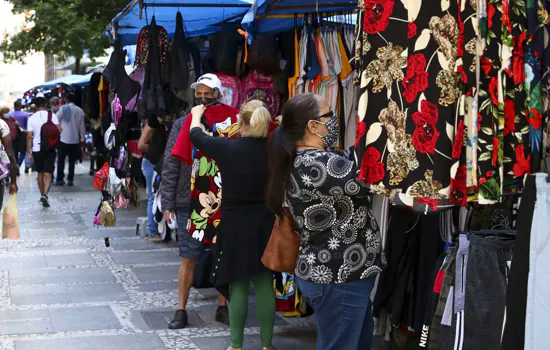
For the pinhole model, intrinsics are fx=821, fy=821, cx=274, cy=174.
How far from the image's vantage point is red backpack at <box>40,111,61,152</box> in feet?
49.4

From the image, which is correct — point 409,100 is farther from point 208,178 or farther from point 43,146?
point 43,146

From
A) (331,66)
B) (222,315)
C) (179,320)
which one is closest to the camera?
(331,66)

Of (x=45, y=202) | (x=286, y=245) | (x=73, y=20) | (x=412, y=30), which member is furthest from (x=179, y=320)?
(x=73, y=20)

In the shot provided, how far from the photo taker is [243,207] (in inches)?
204

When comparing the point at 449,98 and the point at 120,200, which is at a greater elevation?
the point at 449,98

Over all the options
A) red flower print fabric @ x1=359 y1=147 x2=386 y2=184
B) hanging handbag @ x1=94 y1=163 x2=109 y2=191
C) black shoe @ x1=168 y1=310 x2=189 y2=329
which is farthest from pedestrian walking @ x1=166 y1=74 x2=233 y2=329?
red flower print fabric @ x1=359 y1=147 x2=386 y2=184

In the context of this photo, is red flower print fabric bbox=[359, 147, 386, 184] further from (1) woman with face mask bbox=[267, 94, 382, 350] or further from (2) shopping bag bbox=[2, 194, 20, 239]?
(2) shopping bag bbox=[2, 194, 20, 239]

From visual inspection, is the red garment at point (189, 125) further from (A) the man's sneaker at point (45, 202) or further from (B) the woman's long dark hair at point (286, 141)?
(A) the man's sneaker at point (45, 202)

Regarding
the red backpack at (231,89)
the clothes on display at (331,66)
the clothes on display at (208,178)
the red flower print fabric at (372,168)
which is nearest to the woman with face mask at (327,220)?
the red flower print fabric at (372,168)

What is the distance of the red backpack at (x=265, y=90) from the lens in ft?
24.2

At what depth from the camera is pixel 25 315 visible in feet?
22.2

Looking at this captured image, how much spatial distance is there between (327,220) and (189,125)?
2.14m

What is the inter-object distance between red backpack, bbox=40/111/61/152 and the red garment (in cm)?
968

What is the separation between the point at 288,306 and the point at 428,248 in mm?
1814
